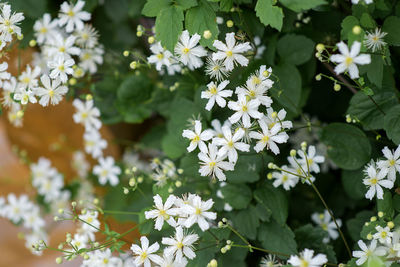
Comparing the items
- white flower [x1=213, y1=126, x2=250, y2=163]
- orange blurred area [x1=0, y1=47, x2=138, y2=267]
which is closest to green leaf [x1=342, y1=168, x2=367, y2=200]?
white flower [x1=213, y1=126, x2=250, y2=163]

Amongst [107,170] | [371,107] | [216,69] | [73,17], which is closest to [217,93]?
[216,69]

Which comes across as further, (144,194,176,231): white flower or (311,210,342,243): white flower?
(311,210,342,243): white flower

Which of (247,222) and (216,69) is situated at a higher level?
(216,69)

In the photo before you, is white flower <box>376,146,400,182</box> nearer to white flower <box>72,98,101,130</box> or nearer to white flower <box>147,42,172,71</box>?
white flower <box>147,42,172,71</box>

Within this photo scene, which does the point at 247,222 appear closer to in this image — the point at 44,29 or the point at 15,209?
the point at 44,29

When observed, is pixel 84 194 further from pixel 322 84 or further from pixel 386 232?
pixel 386 232

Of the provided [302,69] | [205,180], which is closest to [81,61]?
[205,180]

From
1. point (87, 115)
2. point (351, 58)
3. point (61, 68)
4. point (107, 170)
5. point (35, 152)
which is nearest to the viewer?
point (351, 58)
